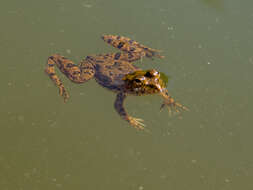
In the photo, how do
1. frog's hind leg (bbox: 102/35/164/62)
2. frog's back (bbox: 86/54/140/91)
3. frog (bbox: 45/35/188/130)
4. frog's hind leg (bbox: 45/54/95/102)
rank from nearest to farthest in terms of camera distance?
frog (bbox: 45/35/188/130), frog's back (bbox: 86/54/140/91), frog's hind leg (bbox: 45/54/95/102), frog's hind leg (bbox: 102/35/164/62)

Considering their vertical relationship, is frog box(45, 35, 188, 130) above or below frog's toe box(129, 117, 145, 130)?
above

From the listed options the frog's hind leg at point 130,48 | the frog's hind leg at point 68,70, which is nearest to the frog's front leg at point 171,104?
the frog's hind leg at point 130,48

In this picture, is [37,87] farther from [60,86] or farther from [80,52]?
[80,52]

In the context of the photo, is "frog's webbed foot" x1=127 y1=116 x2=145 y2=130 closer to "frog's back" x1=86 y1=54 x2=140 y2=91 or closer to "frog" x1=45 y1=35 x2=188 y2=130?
"frog" x1=45 y1=35 x2=188 y2=130

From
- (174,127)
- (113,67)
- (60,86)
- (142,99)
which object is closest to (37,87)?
(60,86)

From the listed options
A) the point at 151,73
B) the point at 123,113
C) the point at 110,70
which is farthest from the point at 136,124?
the point at 110,70

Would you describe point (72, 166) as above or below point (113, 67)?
below

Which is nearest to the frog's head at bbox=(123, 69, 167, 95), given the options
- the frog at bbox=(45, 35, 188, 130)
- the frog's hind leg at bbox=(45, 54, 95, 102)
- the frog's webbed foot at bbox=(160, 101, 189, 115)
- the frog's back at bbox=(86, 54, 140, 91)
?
the frog at bbox=(45, 35, 188, 130)

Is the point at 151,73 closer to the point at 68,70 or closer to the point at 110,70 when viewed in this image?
the point at 110,70
